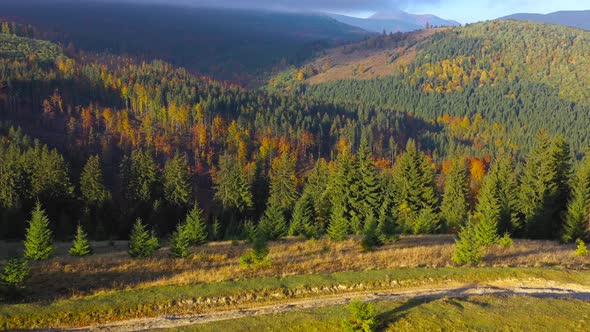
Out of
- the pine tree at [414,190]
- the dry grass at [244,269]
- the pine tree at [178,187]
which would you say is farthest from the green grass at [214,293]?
the pine tree at [178,187]

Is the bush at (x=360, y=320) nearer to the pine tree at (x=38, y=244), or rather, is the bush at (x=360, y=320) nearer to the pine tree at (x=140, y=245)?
the pine tree at (x=140, y=245)

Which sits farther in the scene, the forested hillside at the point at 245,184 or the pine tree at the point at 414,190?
the pine tree at the point at 414,190

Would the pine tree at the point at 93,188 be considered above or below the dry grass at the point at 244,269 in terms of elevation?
below

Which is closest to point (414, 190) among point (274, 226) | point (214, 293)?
point (274, 226)

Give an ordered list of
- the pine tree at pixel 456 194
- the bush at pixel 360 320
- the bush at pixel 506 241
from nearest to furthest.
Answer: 1. the bush at pixel 360 320
2. the bush at pixel 506 241
3. the pine tree at pixel 456 194

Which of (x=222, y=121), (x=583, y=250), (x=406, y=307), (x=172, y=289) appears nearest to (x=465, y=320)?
(x=406, y=307)

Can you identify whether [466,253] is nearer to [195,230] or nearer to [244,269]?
[244,269]
